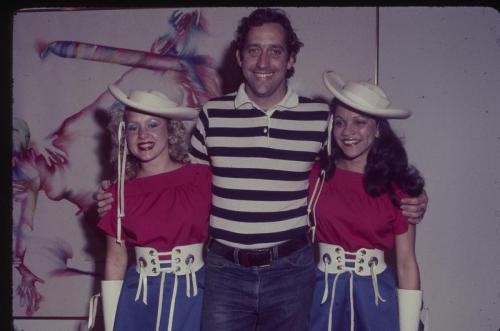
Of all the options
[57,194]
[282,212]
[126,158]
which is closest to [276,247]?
[282,212]

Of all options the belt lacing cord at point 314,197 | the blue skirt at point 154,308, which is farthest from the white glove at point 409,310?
the blue skirt at point 154,308

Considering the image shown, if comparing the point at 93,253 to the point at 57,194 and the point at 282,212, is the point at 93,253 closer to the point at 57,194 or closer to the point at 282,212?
the point at 57,194

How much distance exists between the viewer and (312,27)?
9.56 feet

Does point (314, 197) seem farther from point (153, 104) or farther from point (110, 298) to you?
point (110, 298)

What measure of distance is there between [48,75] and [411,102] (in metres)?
2.56

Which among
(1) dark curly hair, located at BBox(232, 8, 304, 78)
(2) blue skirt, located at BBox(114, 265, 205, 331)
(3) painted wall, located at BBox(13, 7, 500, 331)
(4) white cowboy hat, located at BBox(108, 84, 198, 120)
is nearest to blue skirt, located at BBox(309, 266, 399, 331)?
(2) blue skirt, located at BBox(114, 265, 205, 331)

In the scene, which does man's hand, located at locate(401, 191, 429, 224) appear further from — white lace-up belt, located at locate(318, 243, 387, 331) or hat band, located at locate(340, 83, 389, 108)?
hat band, located at locate(340, 83, 389, 108)

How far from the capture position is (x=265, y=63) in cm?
192

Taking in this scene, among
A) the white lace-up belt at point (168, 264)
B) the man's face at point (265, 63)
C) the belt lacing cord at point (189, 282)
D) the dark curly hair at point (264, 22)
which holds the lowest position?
the belt lacing cord at point (189, 282)

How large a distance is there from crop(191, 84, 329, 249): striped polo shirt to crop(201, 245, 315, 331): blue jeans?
0.12 metres

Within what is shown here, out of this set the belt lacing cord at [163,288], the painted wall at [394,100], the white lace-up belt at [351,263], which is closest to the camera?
the belt lacing cord at [163,288]

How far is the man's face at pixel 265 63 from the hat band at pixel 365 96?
1.02 feet

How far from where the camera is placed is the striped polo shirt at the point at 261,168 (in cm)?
196

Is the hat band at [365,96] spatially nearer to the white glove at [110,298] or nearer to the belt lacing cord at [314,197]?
the belt lacing cord at [314,197]
